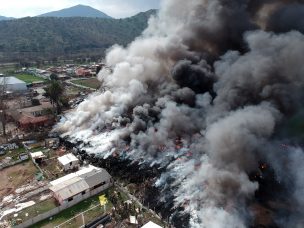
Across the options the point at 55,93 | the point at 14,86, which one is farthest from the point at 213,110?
the point at 14,86

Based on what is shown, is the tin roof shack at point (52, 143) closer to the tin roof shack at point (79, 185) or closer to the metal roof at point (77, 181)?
A: the metal roof at point (77, 181)

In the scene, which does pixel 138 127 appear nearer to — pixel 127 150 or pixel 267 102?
pixel 127 150

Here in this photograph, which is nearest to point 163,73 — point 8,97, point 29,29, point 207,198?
point 207,198

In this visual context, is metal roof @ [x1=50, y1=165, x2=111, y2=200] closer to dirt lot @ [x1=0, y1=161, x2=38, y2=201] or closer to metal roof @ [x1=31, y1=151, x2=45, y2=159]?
dirt lot @ [x1=0, y1=161, x2=38, y2=201]

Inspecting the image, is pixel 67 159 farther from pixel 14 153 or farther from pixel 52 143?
pixel 14 153

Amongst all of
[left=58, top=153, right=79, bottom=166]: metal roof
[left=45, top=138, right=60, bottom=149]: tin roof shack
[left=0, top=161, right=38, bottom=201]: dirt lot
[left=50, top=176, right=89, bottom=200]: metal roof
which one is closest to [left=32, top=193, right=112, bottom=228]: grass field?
[left=50, top=176, right=89, bottom=200]: metal roof

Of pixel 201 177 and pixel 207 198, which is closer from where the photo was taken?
pixel 207 198
